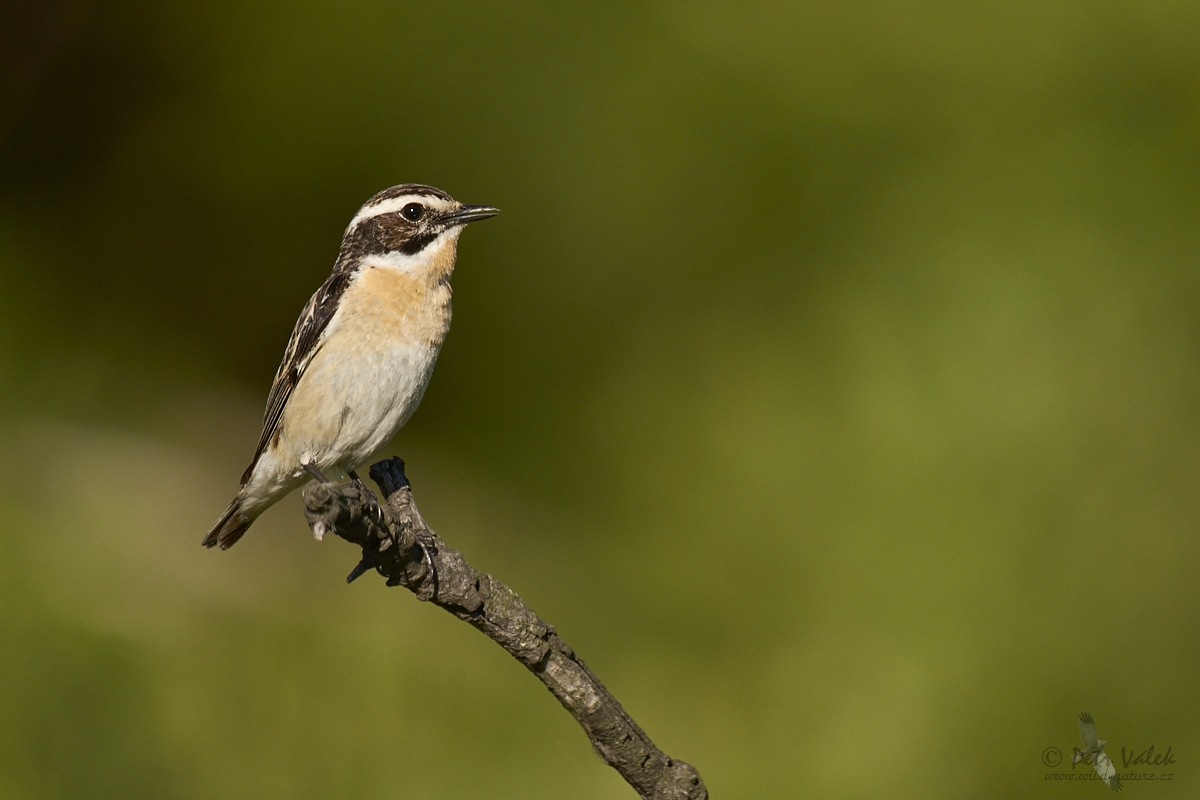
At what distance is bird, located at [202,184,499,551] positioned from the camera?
349cm

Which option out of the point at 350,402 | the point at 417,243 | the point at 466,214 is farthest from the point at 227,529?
the point at 466,214

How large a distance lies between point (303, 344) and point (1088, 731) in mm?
3405

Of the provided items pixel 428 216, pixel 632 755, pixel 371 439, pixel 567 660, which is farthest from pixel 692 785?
pixel 428 216

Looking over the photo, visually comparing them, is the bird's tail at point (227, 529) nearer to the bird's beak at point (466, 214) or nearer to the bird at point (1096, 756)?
the bird's beak at point (466, 214)

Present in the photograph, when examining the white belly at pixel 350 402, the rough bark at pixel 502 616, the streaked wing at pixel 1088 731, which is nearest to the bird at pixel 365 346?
the white belly at pixel 350 402

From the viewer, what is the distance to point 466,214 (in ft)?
12.5

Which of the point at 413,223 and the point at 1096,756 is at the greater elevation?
the point at 413,223

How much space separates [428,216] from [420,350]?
59 cm

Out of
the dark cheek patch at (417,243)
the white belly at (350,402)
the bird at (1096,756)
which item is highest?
the dark cheek patch at (417,243)

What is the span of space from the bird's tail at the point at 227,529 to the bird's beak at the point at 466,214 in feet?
4.80

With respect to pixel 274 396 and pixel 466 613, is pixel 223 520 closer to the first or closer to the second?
pixel 274 396

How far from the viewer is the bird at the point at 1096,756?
3.81 metres

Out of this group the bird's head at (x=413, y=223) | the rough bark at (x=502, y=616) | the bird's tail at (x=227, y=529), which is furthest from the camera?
the bird's tail at (x=227, y=529)

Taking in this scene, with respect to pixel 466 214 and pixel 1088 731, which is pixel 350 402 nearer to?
pixel 466 214
